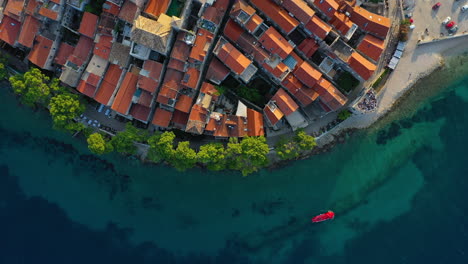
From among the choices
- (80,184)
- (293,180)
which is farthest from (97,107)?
(293,180)

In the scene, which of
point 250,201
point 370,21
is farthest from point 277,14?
point 250,201

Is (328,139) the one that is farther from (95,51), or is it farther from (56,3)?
(56,3)

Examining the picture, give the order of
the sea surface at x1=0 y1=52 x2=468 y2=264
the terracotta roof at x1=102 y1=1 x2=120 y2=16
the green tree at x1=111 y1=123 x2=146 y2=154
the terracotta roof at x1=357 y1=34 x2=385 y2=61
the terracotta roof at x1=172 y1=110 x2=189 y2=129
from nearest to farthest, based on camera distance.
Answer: the terracotta roof at x1=102 y1=1 x2=120 y2=16 → the terracotta roof at x1=357 y1=34 x2=385 y2=61 → the green tree at x1=111 y1=123 x2=146 y2=154 → the terracotta roof at x1=172 y1=110 x2=189 y2=129 → the sea surface at x1=0 y1=52 x2=468 y2=264

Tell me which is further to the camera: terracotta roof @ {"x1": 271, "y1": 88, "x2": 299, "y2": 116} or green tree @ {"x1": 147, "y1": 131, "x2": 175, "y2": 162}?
terracotta roof @ {"x1": 271, "y1": 88, "x2": 299, "y2": 116}

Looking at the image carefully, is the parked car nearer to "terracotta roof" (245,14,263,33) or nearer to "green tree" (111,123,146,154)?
"terracotta roof" (245,14,263,33)

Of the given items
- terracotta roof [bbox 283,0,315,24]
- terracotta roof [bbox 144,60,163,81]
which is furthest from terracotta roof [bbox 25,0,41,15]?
terracotta roof [bbox 283,0,315,24]
